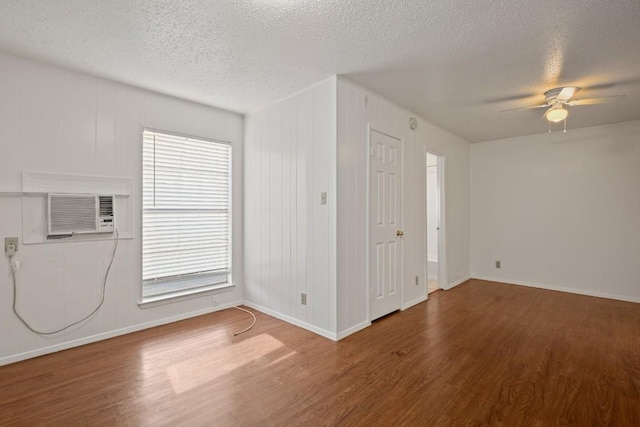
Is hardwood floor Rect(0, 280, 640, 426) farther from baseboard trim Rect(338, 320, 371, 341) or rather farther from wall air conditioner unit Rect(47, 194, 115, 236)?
wall air conditioner unit Rect(47, 194, 115, 236)

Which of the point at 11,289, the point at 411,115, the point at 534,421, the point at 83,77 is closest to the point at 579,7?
the point at 411,115

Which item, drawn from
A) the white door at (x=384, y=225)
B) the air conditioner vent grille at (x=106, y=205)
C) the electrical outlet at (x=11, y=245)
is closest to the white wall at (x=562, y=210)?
the white door at (x=384, y=225)

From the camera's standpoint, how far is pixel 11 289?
258 centimetres

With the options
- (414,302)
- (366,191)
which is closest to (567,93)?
(366,191)

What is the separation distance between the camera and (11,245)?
8.45 ft

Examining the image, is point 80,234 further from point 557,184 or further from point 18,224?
point 557,184

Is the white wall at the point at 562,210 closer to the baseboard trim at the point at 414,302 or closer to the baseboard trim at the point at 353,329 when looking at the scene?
the baseboard trim at the point at 414,302

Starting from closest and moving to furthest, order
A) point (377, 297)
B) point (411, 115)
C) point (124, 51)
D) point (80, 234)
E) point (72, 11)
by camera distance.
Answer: point (72, 11)
point (124, 51)
point (80, 234)
point (377, 297)
point (411, 115)

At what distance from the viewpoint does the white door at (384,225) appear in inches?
136

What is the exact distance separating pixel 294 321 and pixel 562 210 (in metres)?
4.52

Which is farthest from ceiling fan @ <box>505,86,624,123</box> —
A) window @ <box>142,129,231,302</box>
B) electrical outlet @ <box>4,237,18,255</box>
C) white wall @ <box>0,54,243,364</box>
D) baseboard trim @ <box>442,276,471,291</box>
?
electrical outlet @ <box>4,237,18,255</box>

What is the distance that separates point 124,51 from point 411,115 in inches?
126

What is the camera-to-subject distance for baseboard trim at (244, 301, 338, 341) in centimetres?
303

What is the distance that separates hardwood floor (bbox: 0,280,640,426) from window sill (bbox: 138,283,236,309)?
10.7 inches
